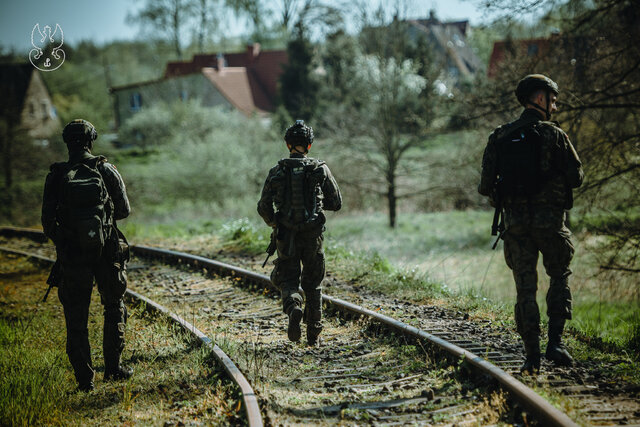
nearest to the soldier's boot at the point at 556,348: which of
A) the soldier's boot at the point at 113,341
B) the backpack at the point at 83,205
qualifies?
the soldier's boot at the point at 113,341

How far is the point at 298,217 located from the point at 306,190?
1.00 feet

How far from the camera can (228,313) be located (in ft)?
24.6

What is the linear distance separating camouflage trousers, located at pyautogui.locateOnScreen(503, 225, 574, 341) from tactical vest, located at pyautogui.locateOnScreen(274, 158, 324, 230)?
1909 mm

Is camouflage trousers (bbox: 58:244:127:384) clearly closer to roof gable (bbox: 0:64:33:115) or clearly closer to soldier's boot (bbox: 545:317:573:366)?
soldier's boot (bbox: 545:317:573:366)

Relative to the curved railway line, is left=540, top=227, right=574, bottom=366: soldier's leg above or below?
above

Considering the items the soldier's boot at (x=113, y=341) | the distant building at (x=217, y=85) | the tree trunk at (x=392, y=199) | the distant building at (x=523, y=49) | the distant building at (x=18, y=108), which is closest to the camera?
the soldier's boot at (x=113, y=341)

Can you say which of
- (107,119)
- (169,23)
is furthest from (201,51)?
(107,119)

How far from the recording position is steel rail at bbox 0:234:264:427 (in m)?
3.95

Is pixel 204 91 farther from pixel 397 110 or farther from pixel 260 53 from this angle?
pixel 397 110

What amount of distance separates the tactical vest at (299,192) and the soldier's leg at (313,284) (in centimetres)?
33


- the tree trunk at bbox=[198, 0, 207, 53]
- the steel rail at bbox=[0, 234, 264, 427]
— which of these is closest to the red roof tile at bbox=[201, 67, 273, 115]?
the tree trunk at bbox=[198, 0, 207, 53]

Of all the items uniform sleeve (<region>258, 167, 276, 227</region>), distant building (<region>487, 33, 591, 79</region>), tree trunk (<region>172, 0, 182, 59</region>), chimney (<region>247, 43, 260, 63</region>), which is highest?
tree trunk (<region>172, 0, 182, 59</region>)

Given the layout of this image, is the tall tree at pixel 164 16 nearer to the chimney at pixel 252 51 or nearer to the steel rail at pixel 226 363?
the chimney at pixel 252 51

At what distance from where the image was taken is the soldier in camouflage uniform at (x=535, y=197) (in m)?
4.66
